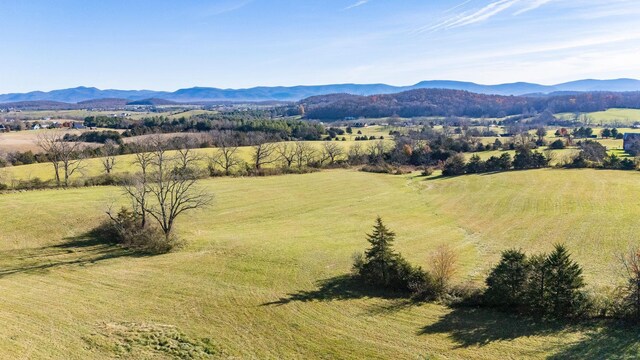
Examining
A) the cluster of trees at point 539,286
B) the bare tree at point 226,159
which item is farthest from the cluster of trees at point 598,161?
the cluster of trees at point 539,286

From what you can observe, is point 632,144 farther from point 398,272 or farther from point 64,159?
Result: point 64,159

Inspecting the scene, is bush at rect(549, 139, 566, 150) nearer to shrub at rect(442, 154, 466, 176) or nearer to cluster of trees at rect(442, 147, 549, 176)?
cluster of trees at rect(442, 147, 549, 176)

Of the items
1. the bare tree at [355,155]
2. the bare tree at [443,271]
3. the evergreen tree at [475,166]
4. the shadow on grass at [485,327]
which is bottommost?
the shadow on grass at [485,327]

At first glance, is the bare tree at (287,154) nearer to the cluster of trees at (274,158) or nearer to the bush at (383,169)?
the cluster of trees at (274,158)

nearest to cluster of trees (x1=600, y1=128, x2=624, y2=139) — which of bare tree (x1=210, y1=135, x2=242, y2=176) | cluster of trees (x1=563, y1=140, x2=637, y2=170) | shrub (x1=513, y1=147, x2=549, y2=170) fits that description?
cluster of trees (x1=563, y1=140, x2=637, y2=170)

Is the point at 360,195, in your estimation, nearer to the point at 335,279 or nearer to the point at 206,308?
the point at 335,279

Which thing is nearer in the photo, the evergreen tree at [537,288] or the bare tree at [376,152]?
the evergreen tree at [537,288]

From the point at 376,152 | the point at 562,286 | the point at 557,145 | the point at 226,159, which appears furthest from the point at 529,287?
the point at 557,145
